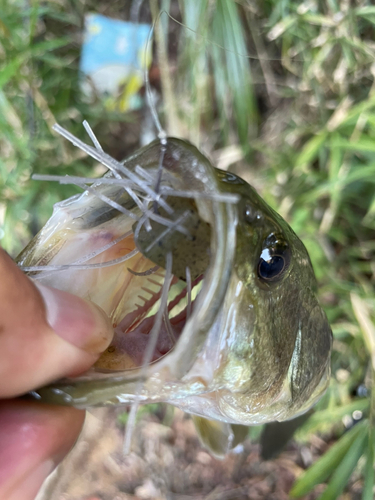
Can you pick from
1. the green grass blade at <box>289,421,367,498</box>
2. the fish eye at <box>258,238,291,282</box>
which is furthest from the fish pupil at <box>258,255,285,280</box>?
the green grass blade at <box>289,421,367,498</box>

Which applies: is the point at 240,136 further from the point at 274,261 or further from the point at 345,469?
the point at 345,469

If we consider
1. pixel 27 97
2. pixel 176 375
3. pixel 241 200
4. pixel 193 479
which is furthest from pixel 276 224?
pixel 193 479

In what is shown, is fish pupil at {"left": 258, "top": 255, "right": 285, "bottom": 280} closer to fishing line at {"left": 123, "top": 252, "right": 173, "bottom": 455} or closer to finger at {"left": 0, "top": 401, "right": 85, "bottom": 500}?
fishing line at {"left": 123, "top": 252, "right": 173, "bottom": 455}

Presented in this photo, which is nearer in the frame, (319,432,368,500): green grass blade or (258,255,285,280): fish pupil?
(258,255,285,280): fish pupil

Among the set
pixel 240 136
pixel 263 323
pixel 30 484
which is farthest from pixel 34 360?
pixel 240 136

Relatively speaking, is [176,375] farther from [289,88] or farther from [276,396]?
[289,88]

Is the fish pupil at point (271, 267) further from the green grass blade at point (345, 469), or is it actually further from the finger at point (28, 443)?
the green grass blade at point (345, 469)

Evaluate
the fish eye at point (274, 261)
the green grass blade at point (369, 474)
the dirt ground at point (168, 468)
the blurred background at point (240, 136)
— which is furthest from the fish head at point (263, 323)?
the dirt ground at point (168, 468)
